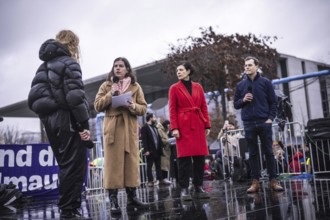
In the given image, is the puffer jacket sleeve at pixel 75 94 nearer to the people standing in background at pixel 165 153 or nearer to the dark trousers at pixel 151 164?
the dark trousers at pixel 151 164

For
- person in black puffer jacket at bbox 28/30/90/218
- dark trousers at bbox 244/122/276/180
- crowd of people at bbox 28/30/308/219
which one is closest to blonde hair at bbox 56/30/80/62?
crowd of people at bbox 28/30/308/219

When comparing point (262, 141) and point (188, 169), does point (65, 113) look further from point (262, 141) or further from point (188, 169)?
point (262, 141)

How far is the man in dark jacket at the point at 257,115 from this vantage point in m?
5.79

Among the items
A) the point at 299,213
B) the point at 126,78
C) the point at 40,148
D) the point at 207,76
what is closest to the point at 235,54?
the point at 207,76

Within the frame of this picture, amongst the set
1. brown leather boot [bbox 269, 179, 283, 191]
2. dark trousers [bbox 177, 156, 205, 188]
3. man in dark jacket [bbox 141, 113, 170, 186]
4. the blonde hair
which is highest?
the blonde hair

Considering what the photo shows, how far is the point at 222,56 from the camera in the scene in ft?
56.3

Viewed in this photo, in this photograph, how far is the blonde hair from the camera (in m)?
4.24

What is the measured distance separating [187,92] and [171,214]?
2.15 metres

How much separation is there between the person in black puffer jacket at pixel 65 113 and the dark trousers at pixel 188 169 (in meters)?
1.89

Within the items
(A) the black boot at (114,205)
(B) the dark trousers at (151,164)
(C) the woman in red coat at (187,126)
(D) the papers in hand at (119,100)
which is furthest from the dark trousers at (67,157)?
(B) the dark trousers at (151,164)

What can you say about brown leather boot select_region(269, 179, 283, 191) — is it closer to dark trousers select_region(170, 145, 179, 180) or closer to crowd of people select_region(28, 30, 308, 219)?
crowd of people select_region(28, 30, 308, 219)

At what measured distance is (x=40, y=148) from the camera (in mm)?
7812

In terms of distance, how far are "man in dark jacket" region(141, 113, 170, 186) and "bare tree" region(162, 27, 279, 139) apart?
714 cm

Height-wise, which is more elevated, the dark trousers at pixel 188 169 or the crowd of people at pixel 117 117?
the crowd of people at pixel 117 117
